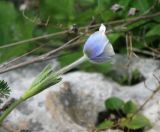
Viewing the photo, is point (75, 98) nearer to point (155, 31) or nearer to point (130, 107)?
point (130, 107)

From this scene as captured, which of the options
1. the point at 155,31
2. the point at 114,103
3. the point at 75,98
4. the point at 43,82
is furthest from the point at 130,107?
the point at 43,82

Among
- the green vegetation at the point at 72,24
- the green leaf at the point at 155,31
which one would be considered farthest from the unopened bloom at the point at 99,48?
the green leaf at the point at 155,31

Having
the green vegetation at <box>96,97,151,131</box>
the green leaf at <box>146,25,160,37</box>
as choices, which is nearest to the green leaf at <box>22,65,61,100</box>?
the green vegetation at <box>96,97,151,131</box>

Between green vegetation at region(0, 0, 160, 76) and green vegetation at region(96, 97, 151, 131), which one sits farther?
green vegetation at region(0, 0, 160, 76)

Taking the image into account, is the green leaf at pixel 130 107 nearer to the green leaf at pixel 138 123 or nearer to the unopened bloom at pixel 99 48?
the green leaf at pixel 138 123

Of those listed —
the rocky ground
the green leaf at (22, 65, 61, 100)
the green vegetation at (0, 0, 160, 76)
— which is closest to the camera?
the green leaf at (22, 65, 61, 100)

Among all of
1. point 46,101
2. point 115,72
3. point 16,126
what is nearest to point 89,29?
point 115,72

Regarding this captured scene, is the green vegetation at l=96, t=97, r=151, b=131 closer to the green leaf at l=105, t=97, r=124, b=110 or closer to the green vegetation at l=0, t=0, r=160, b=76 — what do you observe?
the green leaf at l=105, t=97, r=124, b=110
